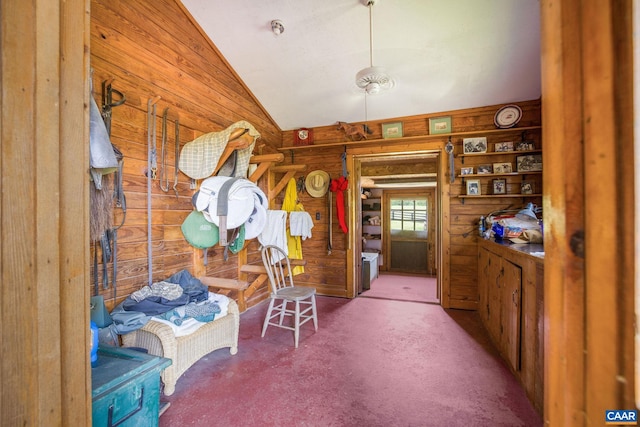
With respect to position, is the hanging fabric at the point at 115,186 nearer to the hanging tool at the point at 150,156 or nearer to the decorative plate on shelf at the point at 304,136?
the hanging tool at the point at 150,156

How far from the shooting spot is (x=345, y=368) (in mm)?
2074

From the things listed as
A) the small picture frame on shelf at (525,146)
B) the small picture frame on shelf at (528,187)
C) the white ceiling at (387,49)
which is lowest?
the small picture frame on shelf at (528,187)

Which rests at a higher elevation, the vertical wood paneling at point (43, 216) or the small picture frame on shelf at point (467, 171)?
the small picture frame on shelf at point (467, 171)

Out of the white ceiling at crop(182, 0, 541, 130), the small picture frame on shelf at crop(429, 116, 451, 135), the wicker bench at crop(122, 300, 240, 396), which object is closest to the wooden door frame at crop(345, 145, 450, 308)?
the small picture frame on shelf at crop(429, 116, 451, 135)

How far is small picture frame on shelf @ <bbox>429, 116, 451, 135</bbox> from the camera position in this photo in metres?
3.34

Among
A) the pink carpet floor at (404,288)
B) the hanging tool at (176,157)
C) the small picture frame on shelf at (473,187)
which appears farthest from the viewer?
the pink carpet floor at (404,288)

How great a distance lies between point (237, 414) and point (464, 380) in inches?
62.7

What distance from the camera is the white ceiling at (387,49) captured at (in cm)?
221

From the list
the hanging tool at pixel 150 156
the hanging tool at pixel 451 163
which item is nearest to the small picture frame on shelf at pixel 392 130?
the hanging tool at pixel 451 163

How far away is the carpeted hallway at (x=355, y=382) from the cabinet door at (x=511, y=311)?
0.57ft

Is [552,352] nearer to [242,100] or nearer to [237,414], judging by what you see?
[237,414]

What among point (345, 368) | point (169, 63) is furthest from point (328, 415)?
point (169, 63)

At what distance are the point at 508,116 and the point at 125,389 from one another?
4.09 meters

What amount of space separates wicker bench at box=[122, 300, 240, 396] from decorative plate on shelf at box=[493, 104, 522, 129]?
12.0 ft
